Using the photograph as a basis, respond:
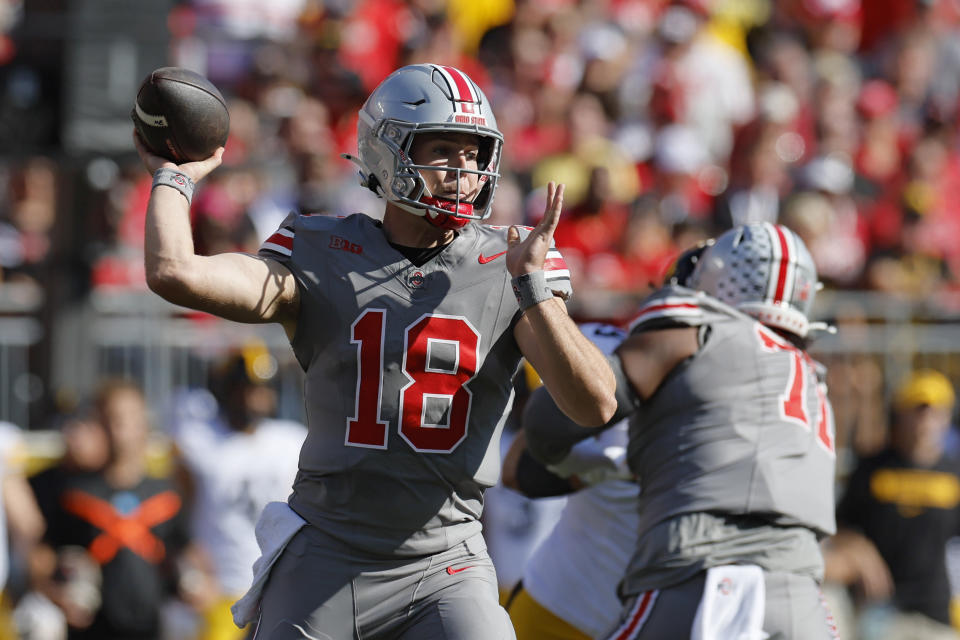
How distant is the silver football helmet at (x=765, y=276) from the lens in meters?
4.54

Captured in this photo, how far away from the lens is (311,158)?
28.3 ft

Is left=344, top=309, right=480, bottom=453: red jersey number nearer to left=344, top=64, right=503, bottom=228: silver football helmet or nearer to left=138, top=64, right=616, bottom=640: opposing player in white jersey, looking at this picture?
left=138, top=64, right=616, bottom=640: opposing player in white jersey

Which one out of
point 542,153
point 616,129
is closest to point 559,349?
point 542,153

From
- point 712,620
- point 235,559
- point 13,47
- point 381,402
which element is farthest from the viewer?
point 13,47

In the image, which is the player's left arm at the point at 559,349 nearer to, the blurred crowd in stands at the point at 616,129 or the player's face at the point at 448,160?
the player's face at the point at 448,160

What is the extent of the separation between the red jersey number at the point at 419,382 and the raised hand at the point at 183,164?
0.56 meters

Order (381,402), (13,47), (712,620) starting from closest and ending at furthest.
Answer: (381,402) < (712,620) < (13,47)

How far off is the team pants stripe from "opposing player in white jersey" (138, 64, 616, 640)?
0.62 meters

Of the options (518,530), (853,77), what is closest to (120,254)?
(518,530)

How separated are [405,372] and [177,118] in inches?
34.4

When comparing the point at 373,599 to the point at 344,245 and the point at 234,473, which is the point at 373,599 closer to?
the point at 344,245

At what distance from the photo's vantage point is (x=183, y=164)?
3615 mm

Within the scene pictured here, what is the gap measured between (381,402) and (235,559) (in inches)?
148

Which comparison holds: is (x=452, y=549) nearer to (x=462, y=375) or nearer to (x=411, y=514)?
(x=411, y=514)
